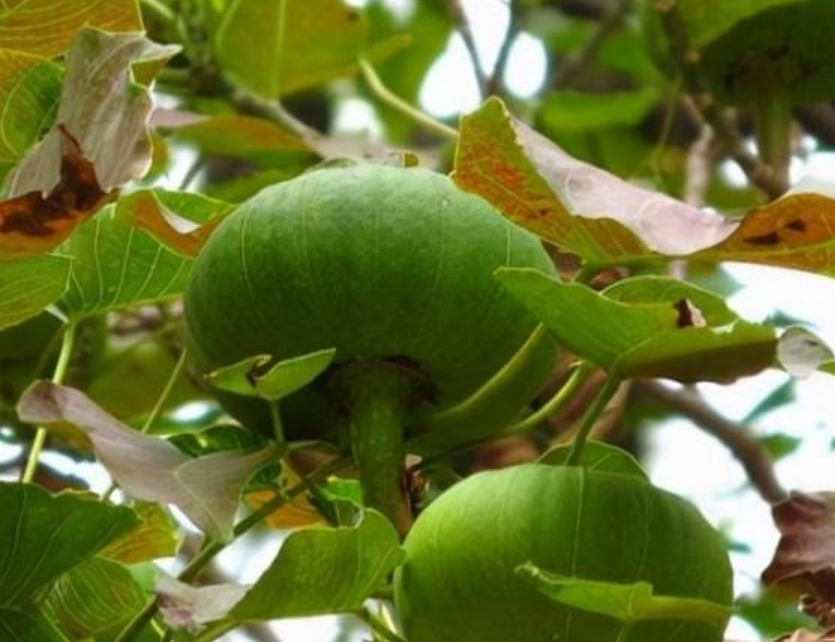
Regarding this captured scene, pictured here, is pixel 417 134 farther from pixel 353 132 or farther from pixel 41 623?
pixel 41 623

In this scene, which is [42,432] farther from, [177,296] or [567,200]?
[567,200]

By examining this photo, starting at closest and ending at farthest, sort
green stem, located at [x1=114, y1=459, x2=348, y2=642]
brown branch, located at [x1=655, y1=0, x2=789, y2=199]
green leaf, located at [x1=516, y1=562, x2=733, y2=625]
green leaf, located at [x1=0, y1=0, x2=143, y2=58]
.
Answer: green leaf, located at [x1=516, y1=562, x2=733, y2=625] → green stem, located at [x1=114, y1=459, x2=348, y2=642] → green leaf, located at [x1=0, y1=0, x2=143, y2=58] → brown branch, located at [x1=655, y1=0, x2=789, y2=199]

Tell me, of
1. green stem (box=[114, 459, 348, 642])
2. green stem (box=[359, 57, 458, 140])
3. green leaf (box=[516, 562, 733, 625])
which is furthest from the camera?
green stem (box=[359, 57, 458, 140])

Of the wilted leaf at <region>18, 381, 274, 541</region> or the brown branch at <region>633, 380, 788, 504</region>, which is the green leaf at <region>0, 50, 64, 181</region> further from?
the brown branch at <region>633, 380, 788, 504</region>

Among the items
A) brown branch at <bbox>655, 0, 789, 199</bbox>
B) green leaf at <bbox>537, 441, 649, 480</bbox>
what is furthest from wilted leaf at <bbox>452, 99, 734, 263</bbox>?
brown branch at <bbox>655, 0, 789, 199</bbox>

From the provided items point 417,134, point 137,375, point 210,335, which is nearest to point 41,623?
point 210,335

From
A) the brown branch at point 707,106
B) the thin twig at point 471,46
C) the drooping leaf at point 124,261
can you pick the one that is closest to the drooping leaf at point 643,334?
the drooping leaf at point 124,261
